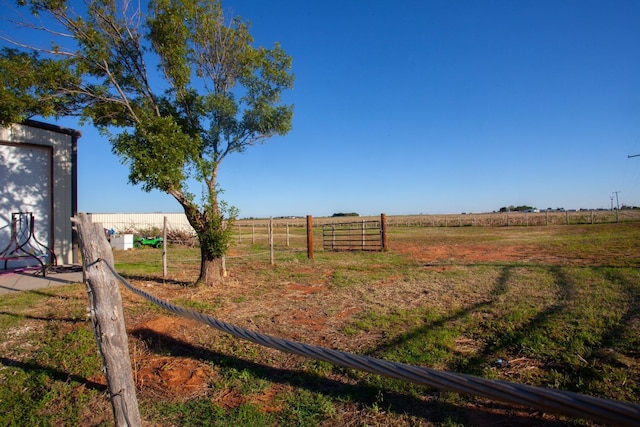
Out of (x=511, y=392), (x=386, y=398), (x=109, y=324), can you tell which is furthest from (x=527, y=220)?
(x=511, y=392)

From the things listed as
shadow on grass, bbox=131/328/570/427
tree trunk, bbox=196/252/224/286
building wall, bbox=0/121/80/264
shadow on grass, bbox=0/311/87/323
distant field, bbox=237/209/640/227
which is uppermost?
building wall, bbox=0/121/80/264

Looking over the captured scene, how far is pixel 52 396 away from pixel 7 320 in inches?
123

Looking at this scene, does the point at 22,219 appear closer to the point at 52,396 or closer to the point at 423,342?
the point at 52,396

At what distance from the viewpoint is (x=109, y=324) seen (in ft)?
8.29

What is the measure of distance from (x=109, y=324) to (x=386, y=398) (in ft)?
7.61

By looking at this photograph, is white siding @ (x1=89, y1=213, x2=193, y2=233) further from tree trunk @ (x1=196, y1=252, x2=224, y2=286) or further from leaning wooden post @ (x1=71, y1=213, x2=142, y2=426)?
leaning wooden post @ (x1=71, y1=213, x2=142, y2=426)

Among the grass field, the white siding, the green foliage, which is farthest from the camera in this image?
the white siding

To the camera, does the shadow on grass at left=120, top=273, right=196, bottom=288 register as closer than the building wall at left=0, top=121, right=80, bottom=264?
Yes

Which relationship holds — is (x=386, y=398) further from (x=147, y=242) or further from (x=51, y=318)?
(x=147, y=242)

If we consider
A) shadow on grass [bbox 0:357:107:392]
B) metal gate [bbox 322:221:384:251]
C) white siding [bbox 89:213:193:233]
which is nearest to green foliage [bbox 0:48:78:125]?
shadow on grass [bbox 0:357:107:392]

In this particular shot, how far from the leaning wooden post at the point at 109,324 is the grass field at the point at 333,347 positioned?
0.59 meters

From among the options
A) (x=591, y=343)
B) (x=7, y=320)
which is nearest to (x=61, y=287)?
(x=7, y=320)

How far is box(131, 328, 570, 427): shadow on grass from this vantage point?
9.46 feet

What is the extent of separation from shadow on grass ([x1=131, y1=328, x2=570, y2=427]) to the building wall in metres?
8.38
